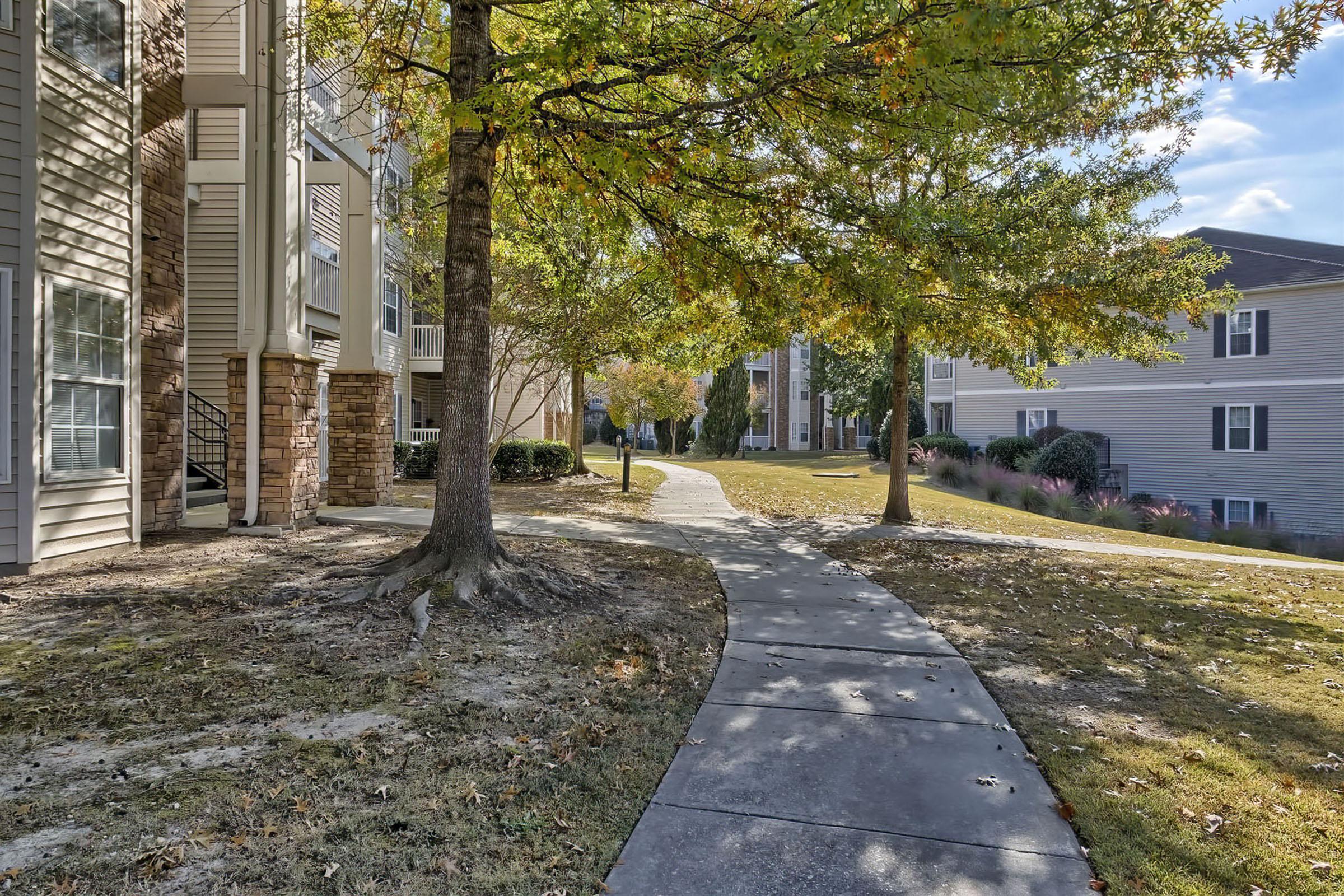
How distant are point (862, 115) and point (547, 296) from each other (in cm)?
885

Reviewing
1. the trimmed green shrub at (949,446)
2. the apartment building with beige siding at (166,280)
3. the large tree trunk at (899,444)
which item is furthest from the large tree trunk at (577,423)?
the trimmed green shrub at (949,446)

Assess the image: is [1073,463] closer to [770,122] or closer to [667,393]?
[667,393]

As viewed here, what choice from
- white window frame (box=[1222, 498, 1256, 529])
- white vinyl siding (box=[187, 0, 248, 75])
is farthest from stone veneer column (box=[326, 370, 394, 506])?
white window frame (box=[1222, 498, 1256, 529])

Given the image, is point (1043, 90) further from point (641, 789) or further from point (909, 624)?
point (641, 789)

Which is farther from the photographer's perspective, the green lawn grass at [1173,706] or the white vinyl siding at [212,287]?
the white vinyl siding at [212,287]

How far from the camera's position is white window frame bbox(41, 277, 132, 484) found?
6820mm

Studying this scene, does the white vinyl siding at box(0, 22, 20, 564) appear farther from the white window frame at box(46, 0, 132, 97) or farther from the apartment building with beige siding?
the white window frame at box(46, 0, 132, 97)

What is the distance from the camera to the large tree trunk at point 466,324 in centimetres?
627

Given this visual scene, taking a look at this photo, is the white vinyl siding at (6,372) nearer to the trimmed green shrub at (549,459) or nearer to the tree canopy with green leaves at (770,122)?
the tree canopy with green leaves at (770,122)

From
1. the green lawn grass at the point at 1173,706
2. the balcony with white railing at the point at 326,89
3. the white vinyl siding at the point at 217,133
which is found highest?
the balcony with white railing at the point at 326,89

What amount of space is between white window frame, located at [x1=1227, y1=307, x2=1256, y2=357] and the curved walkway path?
2104 centimetres

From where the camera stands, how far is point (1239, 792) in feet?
11.2

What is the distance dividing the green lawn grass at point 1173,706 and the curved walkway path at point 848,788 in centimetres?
24

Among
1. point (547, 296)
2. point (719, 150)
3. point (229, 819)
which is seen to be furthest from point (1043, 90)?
point (547, 296)
